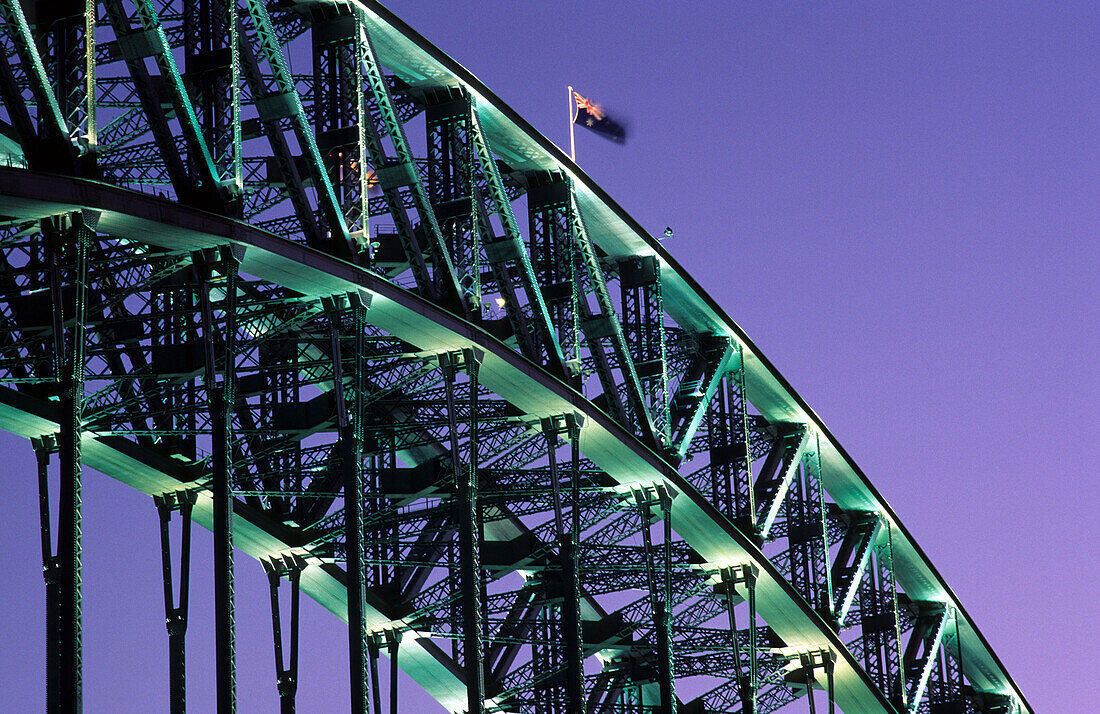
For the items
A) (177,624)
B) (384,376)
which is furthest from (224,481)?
(384,376)

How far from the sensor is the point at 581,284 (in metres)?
67.3

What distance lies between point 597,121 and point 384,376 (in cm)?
1237

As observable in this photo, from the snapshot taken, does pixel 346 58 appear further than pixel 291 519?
No

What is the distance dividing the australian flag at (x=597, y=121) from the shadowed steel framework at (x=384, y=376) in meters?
4.37

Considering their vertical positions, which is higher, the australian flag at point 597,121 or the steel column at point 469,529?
the australian flag at point 597,121

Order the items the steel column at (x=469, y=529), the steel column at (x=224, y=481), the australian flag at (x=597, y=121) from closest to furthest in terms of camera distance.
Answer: the steel column at (x=224, y=481)
the steel column at (x=469, y=529)
the australian flag at (x=597, y=121)

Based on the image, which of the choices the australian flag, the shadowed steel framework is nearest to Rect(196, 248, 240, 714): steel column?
the shadowed steel framework

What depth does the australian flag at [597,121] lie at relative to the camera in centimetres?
7288

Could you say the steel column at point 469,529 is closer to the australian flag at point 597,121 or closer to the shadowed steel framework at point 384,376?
the shadowed steel framework at point 384,376

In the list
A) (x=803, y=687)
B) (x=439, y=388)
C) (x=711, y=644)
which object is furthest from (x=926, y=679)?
(x=439, y=388)

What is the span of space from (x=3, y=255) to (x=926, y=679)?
50475 millimetres

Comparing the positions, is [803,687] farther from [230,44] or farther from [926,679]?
[230,44]

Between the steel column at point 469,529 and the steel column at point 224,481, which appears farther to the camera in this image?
the steel column at point 469,529

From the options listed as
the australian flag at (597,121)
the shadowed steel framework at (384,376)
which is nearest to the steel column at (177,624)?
the shadowed steel framework at (384,376)
